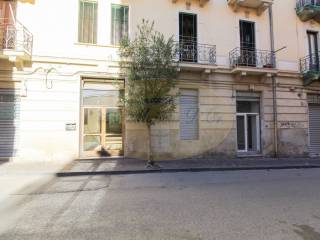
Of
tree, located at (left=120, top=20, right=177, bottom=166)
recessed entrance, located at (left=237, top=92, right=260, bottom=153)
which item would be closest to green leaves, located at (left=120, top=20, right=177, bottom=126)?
tree, located at (left=120, top=20, right=177, bottom=166)

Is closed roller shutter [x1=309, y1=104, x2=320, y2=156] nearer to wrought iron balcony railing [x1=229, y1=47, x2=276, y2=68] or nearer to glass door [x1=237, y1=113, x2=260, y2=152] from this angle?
glass door [x1=237, y1=113, x2=260, y2=152]

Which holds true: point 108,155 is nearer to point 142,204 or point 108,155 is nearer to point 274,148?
point 142,204

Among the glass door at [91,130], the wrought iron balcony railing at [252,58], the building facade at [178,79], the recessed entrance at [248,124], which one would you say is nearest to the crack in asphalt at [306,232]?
the building facade at [178,79]

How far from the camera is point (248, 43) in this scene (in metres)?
14.9

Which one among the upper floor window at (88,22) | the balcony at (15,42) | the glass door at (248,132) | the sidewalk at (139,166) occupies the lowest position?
the sidewalk at (139,166)

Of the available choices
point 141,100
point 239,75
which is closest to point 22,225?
point 141,100

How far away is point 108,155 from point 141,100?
3570mm

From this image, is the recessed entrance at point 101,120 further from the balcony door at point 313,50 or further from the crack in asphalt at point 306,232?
the balcony door at point 313,50

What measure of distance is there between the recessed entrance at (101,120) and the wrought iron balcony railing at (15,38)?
9.34 feet

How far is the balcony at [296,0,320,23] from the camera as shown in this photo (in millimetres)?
15125

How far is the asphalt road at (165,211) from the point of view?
4.18 meters

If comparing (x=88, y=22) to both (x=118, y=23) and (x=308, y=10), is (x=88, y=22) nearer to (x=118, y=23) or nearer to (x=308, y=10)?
(x=118, y=23)

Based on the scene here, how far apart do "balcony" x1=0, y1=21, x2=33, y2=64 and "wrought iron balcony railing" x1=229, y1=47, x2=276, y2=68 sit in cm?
973

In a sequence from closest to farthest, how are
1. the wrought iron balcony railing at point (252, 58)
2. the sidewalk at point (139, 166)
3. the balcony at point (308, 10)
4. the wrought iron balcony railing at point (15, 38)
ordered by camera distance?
1. the sidewalk at point (139, 166)
2. the wrought iron balcony railing at point (15, 38)
3. the wrought iron balcony railing at point (252, 58)
4. the balcony at point (308, 10)
